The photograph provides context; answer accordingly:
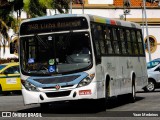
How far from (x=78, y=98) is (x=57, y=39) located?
75.5 inches

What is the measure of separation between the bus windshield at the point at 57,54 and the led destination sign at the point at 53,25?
174 millimetres

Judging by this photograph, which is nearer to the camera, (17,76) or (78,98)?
(78,98)

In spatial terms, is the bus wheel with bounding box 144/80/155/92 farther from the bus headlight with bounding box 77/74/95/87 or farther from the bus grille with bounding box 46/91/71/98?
the bus grille with bounding box 46/91/71/98

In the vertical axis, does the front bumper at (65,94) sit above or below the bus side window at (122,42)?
below

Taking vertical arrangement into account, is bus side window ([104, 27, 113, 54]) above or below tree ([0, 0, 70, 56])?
above

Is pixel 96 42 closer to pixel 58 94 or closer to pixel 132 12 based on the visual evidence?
pixel 58 94

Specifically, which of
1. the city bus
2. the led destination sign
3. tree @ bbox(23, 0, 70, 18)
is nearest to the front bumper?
the city bus

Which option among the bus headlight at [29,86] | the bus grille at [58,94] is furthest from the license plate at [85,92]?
the bus headlight at [29,86]

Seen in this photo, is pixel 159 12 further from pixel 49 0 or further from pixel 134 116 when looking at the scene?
pixel 134 116

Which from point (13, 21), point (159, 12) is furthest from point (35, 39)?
point (159, 12)

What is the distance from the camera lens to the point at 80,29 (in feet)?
61.4

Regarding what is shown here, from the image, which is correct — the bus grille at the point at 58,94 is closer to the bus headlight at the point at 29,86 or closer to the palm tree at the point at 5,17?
the bus headlight at the point at 29,86

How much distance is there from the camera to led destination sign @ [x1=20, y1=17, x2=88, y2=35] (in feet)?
61.7

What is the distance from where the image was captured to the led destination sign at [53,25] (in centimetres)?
1880
